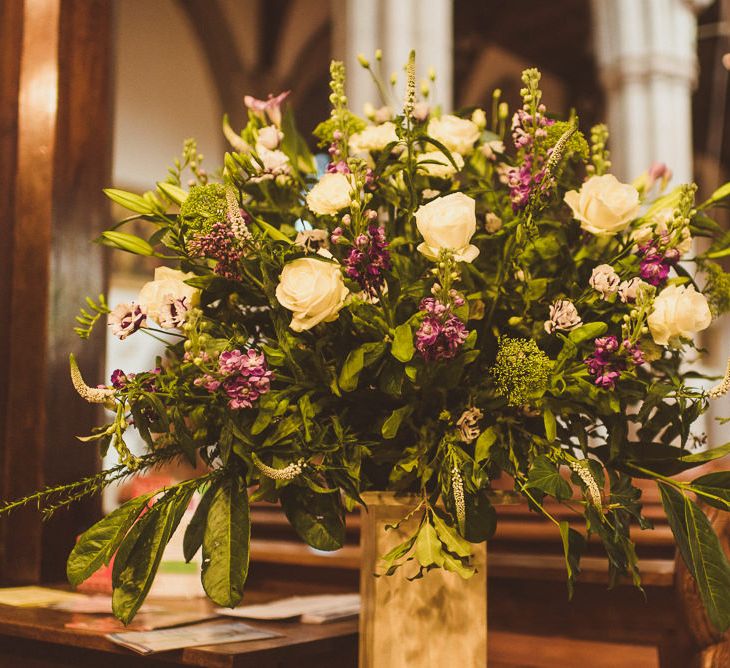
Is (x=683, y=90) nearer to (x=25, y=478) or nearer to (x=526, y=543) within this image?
(x=526, y=543)

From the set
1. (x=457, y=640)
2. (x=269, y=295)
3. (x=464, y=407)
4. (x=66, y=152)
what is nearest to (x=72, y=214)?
(x=66, y=152)

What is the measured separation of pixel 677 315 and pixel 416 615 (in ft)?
1.69

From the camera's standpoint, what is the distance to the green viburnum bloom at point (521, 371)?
1.19 meters

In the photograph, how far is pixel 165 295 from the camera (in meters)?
1.28

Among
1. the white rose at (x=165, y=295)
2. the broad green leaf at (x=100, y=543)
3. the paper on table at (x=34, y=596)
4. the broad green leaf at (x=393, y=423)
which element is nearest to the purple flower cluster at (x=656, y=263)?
the broad green leaf at (x=393, y=423)

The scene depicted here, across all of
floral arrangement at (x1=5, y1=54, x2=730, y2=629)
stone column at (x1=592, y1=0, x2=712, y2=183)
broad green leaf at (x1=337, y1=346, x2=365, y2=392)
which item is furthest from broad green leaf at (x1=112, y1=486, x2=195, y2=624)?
stone column at (x1=592, y1=0, x2=712, y2=183)

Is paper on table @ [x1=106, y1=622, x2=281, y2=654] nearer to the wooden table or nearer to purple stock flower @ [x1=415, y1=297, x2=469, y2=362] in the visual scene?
the wooden table

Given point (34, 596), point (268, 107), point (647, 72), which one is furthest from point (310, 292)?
point (647, 72)

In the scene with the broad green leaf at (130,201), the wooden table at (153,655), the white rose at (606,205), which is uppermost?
the broad green leaf at (130,201)

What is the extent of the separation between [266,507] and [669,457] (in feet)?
4.99

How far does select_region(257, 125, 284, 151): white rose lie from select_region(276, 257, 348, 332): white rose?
27 cm

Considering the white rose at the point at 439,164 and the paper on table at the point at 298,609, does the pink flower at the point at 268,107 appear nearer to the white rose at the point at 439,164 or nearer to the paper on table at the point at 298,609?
the white rose at the point at 439,164

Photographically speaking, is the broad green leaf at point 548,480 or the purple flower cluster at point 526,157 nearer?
the broad green leaf at point 548,480

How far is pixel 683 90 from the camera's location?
692cm
